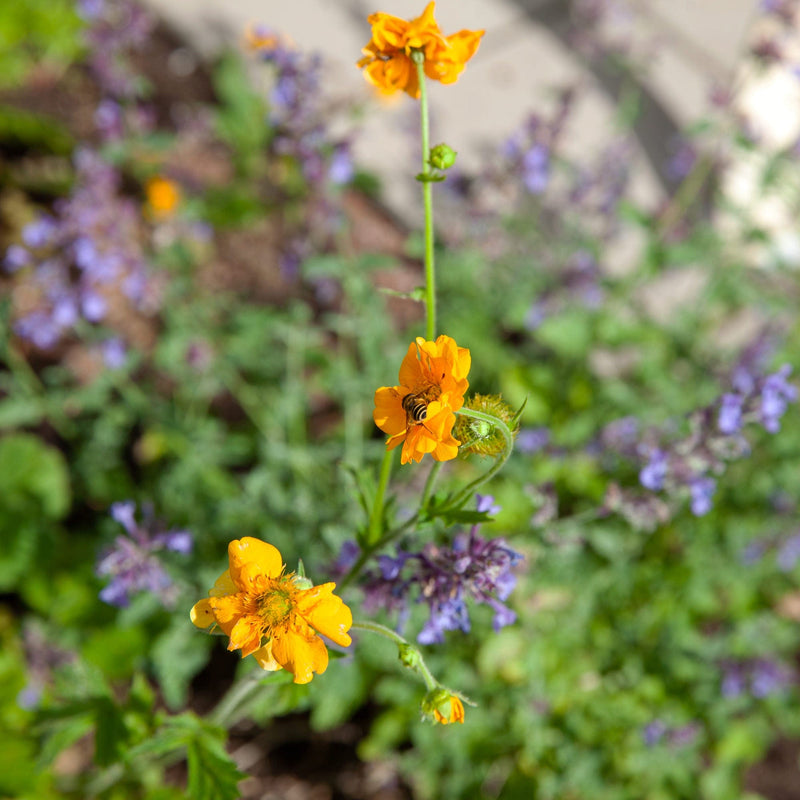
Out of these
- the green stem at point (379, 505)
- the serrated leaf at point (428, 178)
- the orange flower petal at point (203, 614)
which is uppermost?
the serrated leaf at point (428, 178)

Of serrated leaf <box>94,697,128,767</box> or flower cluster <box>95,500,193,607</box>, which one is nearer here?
serrated leaf <box>94,697,128,767</box>

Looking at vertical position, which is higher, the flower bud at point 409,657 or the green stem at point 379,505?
the green stem at point 379,505

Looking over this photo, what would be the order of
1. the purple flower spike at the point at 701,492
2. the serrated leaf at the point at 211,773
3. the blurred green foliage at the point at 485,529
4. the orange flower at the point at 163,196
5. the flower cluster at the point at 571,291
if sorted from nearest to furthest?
the serrated leaf at the point at 211,773 < the purple flower spike at the point at 701,492 < the blurred green foliage at the point at 485,529 < the flower cluster at the point at 571,291 < the orange flower at the point at 163,196

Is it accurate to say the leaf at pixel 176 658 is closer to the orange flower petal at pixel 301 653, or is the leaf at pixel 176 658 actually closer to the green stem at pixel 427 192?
the orange flower petal at pixel 301 653

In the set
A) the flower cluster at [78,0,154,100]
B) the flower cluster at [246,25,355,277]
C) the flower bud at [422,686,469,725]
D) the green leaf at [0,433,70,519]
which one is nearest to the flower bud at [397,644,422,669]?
the flower bud at [422,686,469,725]

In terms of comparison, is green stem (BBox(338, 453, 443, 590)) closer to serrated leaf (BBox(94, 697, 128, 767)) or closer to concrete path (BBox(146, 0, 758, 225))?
serrated leaf (BBox(94, 697, 128, 767))

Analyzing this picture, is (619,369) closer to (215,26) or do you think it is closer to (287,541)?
(287,541)

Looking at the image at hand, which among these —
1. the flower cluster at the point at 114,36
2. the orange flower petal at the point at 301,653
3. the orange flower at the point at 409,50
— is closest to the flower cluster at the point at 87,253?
the flower cluster at the point at 114,36
